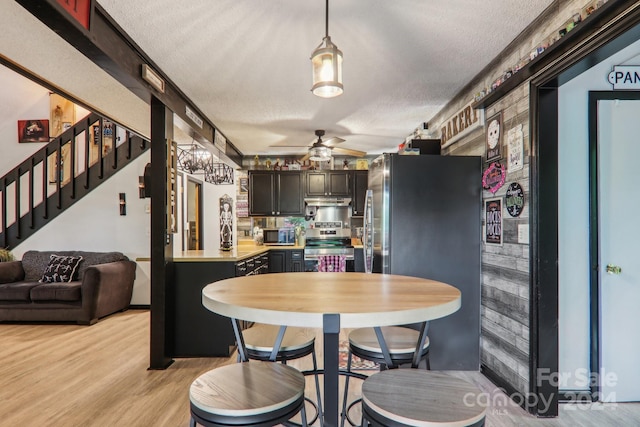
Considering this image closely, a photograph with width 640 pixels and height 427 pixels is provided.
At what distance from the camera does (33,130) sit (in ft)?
18.8

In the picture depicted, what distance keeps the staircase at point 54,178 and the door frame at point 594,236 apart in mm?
5157

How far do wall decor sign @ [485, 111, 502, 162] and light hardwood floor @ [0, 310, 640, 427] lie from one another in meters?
1.76

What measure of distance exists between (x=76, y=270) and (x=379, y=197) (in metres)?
4.09

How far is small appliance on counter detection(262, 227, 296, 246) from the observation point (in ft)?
20.5

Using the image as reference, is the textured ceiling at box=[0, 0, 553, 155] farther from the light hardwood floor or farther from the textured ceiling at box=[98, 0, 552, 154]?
the light hardwood floor

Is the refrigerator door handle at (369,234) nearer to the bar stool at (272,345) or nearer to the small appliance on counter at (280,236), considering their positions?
the bar stool at (272,345)

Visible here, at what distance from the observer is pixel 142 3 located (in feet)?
6.61

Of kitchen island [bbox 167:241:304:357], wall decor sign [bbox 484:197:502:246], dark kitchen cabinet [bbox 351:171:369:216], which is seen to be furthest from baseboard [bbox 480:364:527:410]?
dark kitchen cabinet [bbox 351:171:369:216]

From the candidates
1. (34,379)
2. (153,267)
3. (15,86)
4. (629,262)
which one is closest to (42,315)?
(34,379)

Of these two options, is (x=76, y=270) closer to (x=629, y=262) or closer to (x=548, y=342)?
(x=548, y=342)

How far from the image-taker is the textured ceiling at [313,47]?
2.09 m

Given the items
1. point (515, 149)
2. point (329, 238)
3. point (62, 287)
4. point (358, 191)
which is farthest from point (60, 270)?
point (515, 149)

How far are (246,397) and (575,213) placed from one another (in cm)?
240

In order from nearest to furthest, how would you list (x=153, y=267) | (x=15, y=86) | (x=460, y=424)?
(x=460, y=424), (x=153, y=267), (x=15, y=86)
